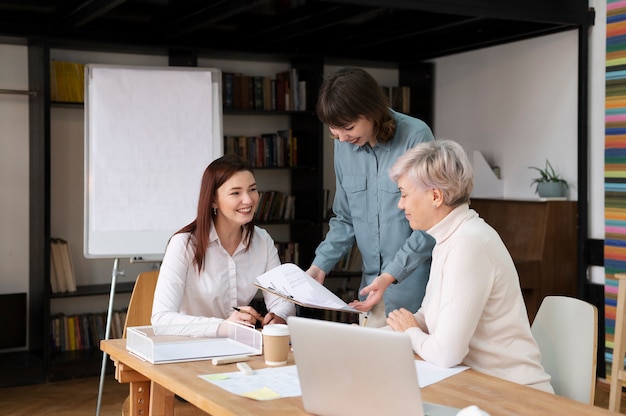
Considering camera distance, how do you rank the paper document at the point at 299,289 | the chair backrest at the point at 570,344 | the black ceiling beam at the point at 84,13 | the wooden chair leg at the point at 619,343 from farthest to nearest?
the black ceiling beam at the point at 84,13 → the wooden chair leg at the point at 619,343 → the paper document at the point at 299,289 → the chair backrest at the point at 570,344

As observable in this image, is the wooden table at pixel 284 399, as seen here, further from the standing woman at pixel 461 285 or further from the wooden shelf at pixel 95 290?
the wooden shelf at pixel 95 290

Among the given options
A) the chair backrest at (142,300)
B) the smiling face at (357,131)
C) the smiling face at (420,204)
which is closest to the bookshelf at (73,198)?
the chair backrest at (142,300)

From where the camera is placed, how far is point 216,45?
5.84m

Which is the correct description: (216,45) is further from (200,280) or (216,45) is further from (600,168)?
(200,280)

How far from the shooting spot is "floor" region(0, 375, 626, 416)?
15.5 ft

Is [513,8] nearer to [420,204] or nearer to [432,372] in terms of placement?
[420,204]

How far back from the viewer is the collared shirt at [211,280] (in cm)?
274

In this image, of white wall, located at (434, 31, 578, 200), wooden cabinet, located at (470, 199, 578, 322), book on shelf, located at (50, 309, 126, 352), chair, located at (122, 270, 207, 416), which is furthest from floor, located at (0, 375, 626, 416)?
chair, located at (122, 270, 207, 416)

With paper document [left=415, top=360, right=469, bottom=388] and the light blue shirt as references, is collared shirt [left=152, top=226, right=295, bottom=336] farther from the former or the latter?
paper document [left=415, top=360, right=469, bottom=388]

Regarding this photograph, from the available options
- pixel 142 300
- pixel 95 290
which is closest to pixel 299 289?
pixel 142 300

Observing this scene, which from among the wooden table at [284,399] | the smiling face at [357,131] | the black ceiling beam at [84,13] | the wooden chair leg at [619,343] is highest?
the black ceiling beam at [84,13]

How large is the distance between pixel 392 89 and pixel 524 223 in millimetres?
1794

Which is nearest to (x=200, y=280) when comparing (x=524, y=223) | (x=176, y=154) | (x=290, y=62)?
(x=176, y=154)

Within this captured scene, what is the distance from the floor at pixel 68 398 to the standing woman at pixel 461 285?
2.81 meters
